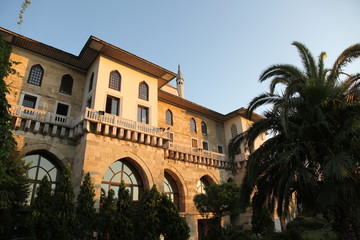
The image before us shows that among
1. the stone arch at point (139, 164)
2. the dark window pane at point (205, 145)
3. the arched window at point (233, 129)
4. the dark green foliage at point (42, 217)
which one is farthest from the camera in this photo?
the arched window at point (233, 129)

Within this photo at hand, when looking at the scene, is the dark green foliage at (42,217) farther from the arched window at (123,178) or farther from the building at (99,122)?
the arched window at (123,178)

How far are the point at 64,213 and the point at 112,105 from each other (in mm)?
7390

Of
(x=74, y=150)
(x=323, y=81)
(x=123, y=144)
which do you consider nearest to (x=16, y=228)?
(x=74, y=150)

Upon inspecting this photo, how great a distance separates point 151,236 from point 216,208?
18.3ft

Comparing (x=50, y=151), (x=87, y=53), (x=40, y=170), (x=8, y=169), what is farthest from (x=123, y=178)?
(x=87, y=53)

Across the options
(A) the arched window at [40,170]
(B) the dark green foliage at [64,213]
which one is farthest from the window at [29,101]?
(B) the dark green foliage at [64,213]

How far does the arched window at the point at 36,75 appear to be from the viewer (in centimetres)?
1535

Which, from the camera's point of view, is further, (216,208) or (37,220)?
(216,208)

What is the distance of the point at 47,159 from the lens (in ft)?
46.0

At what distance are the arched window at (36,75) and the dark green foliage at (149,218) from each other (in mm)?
10120

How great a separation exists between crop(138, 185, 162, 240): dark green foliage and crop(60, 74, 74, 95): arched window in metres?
9.38

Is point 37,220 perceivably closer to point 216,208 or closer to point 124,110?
point 124,110

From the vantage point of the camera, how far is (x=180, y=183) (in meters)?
18.8

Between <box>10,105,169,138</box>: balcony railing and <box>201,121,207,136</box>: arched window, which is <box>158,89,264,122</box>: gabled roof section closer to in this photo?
<box>201,121,207,136</box>: arched window
